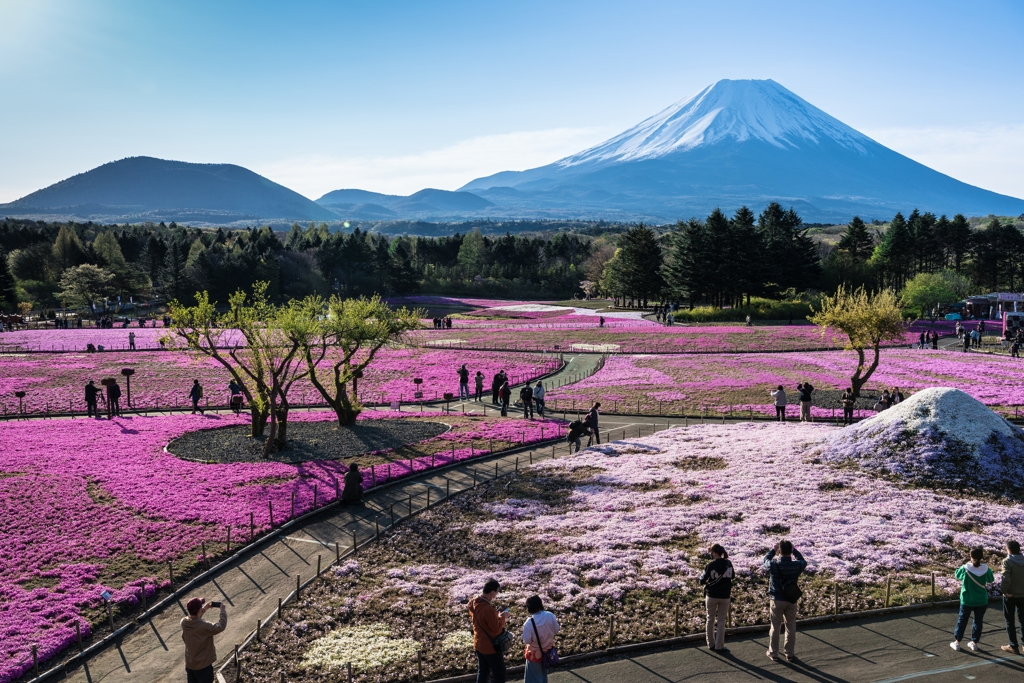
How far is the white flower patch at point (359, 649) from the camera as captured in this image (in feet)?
46.5

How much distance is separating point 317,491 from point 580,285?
133802 mm

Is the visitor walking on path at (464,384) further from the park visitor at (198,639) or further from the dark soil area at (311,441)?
the park visitor at (198,639)

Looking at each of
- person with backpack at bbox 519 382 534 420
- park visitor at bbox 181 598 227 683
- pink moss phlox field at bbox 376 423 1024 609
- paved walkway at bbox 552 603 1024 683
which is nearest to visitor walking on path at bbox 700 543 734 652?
paved walkway at bbox 552 603 1024 683

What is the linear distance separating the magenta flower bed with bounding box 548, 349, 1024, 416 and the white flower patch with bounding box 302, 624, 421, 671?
2790 cm

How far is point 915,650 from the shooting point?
14562 millimetres

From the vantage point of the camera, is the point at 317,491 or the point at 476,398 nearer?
the point at 317,491

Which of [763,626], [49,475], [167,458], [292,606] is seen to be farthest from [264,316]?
[763,626]

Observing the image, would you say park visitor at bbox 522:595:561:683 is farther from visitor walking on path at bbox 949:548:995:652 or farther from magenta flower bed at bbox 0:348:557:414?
magenta flower bed at bbox 0:348:557:414

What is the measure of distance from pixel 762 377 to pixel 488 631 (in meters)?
42.1

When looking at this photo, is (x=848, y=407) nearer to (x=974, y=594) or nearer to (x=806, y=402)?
(x=806, y=402)

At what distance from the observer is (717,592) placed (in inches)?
557

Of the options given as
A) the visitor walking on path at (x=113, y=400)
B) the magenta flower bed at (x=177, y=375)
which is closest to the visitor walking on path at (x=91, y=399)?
the visitor walking on path at (x=113, y=400)

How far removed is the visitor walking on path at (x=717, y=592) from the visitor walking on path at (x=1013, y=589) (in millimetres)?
5169

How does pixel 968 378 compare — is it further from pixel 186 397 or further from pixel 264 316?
pixel 186 397
